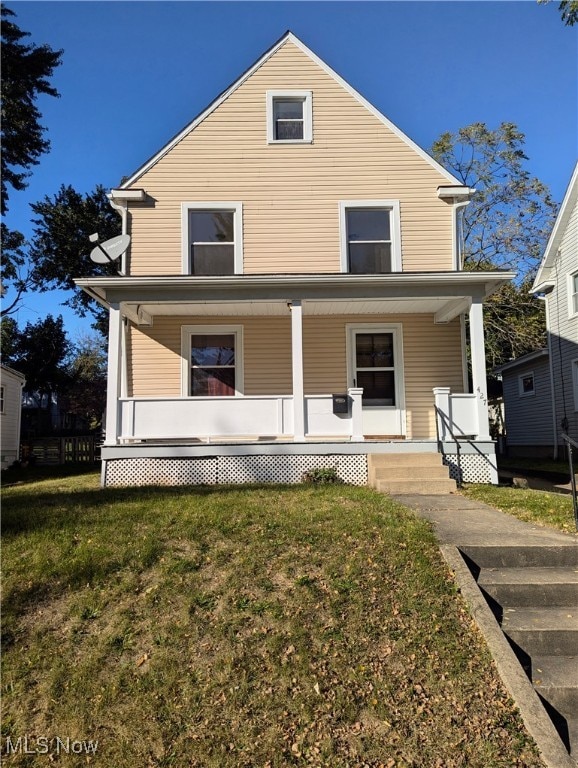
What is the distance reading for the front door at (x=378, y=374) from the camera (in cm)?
1121

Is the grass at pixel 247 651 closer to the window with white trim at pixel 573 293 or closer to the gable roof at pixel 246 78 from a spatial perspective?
the gable roof at pixel 246 78

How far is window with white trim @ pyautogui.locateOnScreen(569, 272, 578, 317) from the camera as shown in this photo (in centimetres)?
1672

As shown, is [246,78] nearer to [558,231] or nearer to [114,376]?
[114,376]

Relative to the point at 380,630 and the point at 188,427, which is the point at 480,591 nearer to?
the point at 380,630

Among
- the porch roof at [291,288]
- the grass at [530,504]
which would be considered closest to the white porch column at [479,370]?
the porch roof at [291,288]

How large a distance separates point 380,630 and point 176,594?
1670mm

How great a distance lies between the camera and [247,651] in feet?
12.1

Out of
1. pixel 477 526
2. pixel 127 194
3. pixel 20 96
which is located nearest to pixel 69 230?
pixel 20 96

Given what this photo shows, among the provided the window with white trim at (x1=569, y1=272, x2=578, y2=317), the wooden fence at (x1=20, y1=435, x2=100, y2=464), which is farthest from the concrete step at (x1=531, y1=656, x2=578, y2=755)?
the wooden fence at (x1=20, y1=435, x2=100, y2=464)

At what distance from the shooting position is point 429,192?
11.5m

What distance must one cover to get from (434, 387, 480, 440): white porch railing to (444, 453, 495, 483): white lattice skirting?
0.40 meters

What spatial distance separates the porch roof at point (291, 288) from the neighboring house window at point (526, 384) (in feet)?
35.6

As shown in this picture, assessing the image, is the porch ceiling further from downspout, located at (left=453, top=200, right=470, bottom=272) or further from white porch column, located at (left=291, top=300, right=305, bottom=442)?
downspout, located at (left=453, top=200, right=470, bottom=272)

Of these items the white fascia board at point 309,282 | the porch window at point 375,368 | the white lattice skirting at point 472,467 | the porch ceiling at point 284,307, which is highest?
the white fascia board at point 309,282
